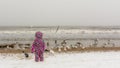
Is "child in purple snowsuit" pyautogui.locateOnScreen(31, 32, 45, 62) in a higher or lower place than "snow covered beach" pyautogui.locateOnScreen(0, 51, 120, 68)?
higher

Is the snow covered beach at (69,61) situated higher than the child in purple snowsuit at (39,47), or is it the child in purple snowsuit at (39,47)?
the child in purple snowsuit at (39,47)

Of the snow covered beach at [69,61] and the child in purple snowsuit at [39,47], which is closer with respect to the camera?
the snow covered beach at [69,61]

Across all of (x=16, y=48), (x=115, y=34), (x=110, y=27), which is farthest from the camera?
(x=110, y=27)

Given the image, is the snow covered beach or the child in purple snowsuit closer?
the snow covered beach

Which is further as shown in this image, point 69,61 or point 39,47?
point 39,47

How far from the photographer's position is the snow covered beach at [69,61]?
388 inches

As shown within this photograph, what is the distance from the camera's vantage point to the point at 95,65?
9.89 metres

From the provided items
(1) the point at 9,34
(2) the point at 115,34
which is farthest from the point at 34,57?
(2) the point at 115,34

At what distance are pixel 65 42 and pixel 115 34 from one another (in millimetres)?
2888

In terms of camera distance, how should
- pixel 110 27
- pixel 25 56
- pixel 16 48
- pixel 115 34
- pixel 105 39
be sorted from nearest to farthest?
pixel 25 56, pixel 16 48, pixel 105 39, pixel 115 34, pixel 110 27

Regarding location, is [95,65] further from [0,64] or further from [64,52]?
[0,64]

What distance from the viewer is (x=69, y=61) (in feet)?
33.9

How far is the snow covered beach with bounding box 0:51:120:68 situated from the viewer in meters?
9.85

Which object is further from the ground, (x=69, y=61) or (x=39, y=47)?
(x=39, y=47)
